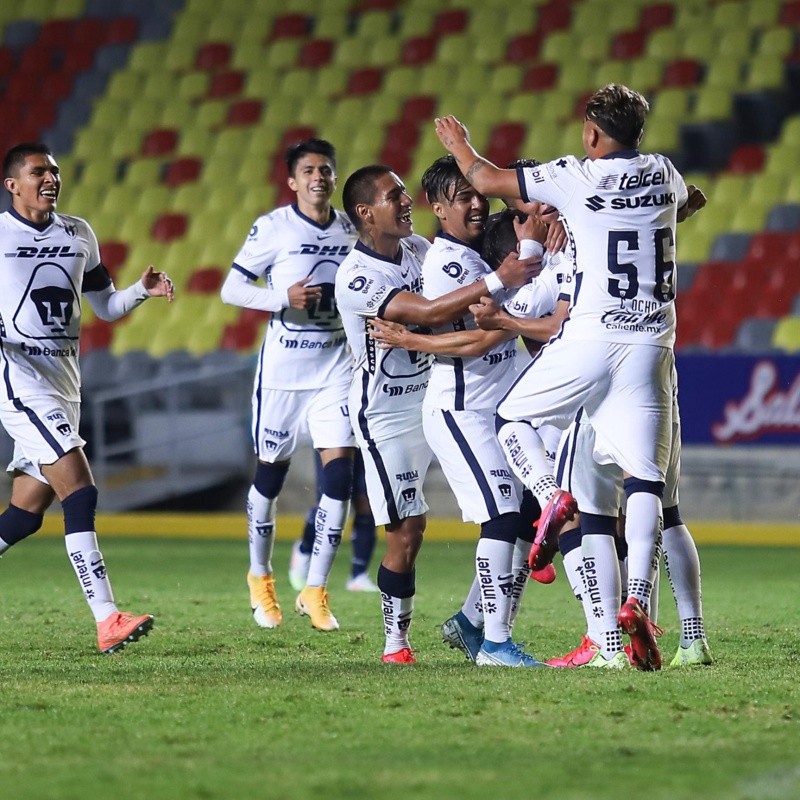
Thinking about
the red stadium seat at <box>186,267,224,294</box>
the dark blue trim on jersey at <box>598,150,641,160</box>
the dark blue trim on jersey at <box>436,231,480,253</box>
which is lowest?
the red stadium seat at <box>186,267,224,294</box>

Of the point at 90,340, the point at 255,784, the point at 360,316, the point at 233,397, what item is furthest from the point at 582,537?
the point at 90,340

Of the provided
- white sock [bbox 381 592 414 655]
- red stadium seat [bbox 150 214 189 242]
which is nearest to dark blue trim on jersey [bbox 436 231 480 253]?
white sock [bbox 381 592 414 655]

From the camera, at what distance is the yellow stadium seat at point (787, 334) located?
14.1m

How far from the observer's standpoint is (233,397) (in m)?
15.6

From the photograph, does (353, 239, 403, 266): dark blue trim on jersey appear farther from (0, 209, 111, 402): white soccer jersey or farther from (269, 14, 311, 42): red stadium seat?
(269, 14, 311, 42): red stadium seat

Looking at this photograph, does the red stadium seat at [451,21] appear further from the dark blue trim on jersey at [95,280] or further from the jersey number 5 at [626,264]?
the jersey number 5 at [626,264]

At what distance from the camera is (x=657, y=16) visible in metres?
18.5

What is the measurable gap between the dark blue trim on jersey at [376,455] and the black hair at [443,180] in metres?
0.81

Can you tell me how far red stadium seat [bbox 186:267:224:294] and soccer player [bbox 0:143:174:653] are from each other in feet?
36.5

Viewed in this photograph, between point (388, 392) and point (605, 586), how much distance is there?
50.1 inches

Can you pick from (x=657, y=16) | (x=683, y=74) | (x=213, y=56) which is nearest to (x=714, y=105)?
(x=683, y=74)

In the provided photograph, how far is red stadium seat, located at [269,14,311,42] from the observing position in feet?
68.3

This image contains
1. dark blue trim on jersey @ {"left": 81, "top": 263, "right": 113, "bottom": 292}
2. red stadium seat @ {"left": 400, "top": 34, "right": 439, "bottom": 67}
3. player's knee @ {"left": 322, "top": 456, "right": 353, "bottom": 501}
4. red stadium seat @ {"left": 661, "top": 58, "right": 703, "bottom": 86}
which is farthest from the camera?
red stadium seat @ {"left": 400, "top": 34, "right": 439, "bottom": 67}

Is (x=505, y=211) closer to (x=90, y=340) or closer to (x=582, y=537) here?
(x=582, y=537)
